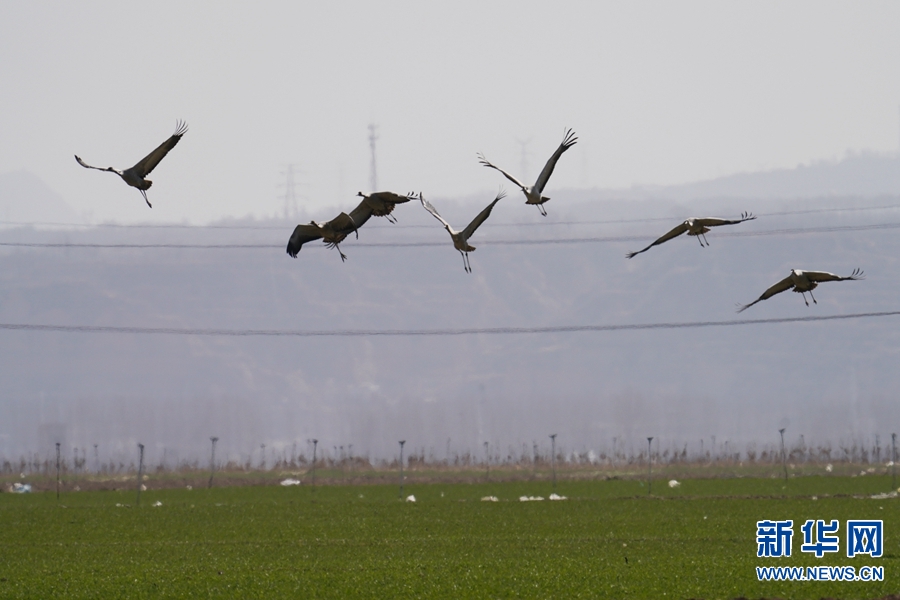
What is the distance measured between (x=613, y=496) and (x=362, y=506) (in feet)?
41.7

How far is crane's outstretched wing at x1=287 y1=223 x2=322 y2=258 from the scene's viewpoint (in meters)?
14.7

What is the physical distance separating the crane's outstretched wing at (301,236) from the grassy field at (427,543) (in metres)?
14.1

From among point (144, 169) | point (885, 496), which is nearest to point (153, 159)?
point (144, 169)

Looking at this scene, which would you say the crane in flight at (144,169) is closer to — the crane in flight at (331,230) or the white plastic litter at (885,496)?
the crane in flight at (331,230)

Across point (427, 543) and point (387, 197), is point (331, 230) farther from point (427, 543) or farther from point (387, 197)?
point (427, 543)

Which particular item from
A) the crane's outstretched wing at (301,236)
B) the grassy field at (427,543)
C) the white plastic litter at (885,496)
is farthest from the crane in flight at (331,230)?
the white plastic litter at (885,496)

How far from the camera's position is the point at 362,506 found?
5384 cm

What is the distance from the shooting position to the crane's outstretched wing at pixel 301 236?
14.7m

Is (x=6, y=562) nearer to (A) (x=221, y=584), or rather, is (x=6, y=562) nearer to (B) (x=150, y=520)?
(A) (x=221, y=584)

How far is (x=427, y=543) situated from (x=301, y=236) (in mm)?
25094

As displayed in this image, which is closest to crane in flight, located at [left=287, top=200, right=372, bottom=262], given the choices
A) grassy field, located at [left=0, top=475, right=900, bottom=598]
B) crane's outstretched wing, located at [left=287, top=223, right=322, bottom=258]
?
crane's outstretched wing, located at [left=287, top=223, right=322, bottom=258]

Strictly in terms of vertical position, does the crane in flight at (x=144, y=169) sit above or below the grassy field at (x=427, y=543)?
above

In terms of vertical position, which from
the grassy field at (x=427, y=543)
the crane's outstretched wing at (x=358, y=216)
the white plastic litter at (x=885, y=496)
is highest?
the crane's outstretched wing at (x=358, y=216)

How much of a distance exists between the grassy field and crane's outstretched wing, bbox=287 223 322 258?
555 inches
